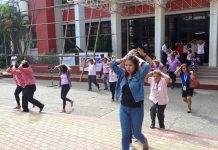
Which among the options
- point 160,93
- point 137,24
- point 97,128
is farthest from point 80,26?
point 160,93

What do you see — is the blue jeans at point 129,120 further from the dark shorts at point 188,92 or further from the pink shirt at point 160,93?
the dark shorts at point 188,92

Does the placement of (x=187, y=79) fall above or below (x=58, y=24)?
below

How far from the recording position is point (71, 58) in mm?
18266

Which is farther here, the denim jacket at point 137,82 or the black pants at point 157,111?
the black pants at point 157,111

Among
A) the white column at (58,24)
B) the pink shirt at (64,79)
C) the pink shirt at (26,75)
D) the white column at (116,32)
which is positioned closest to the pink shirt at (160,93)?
the pink shirt at (64,79)

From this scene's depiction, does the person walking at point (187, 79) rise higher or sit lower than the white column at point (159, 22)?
lower

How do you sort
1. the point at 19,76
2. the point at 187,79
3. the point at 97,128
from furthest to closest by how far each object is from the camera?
the point at 19,76
the point at 187,79
the point at 97,128

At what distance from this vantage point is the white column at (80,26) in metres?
20.2

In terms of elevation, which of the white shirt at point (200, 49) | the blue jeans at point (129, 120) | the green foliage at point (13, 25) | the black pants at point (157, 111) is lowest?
the black pants at point (157, 111)

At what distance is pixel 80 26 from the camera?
20625mm

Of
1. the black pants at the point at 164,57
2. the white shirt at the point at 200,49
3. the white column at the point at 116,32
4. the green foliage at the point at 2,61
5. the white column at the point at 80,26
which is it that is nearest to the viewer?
the white shirt at the point at 200,49

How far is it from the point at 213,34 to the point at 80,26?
9.10m

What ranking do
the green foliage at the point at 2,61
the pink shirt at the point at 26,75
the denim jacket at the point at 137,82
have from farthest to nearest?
the green foliage at the point at 2,61 < the pink shirt at the point at 26,75 < the denim jacket at the point at 137,82

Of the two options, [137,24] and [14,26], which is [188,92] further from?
[14,26]
